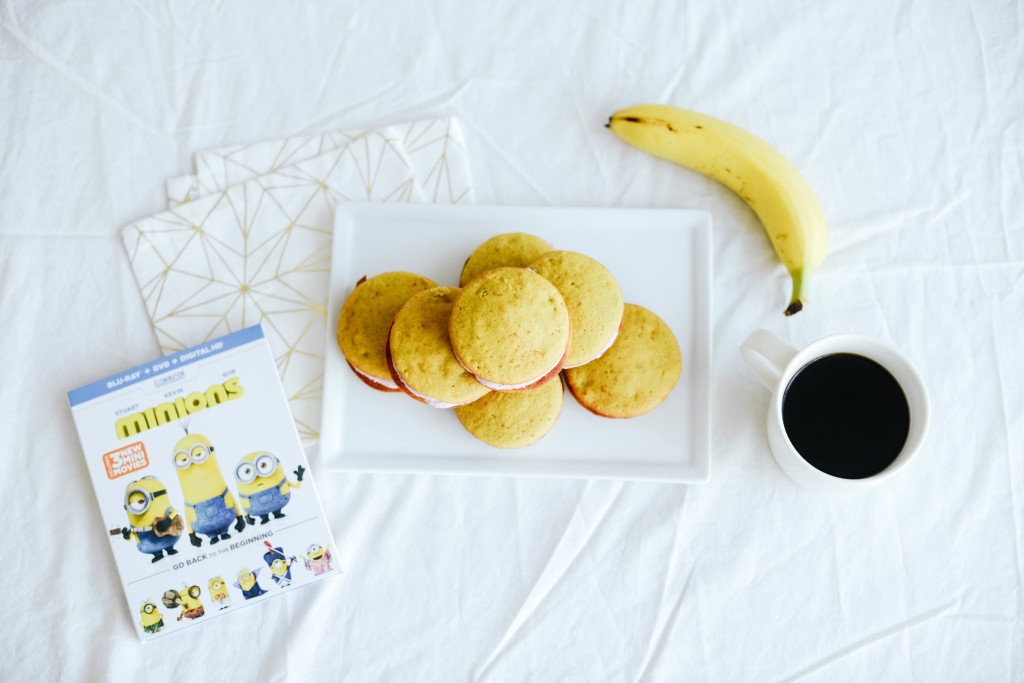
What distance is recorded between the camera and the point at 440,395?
2.39 ft

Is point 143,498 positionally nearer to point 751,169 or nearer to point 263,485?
point 263,485

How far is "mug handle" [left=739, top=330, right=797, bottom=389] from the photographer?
78cm

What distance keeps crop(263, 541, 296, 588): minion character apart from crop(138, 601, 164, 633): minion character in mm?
136

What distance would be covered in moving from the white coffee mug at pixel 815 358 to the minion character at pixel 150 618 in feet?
2.38

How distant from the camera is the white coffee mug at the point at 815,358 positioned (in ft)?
2.48

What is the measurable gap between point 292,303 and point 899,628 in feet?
2.68

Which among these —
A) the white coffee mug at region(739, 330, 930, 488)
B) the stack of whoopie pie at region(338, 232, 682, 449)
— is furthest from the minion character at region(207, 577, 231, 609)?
the white coffee mug at region(739, 330, 930, 488)

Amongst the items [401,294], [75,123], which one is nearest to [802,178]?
[401,294]

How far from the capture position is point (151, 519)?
840mm

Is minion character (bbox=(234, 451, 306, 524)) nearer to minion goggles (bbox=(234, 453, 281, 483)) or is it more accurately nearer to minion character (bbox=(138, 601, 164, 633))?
minion goggles (bbox=(234, 453, 281, 483))

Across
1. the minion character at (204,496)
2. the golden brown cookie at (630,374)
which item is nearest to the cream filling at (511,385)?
the golden brown cookie at (630,374)

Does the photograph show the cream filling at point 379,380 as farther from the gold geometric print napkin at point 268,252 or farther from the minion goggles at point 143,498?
the minion goggles at point 143,498

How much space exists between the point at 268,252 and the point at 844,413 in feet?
2.28

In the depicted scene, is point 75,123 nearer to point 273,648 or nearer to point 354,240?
point 354,240
